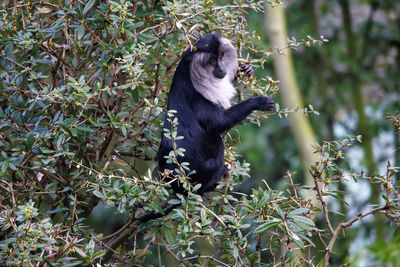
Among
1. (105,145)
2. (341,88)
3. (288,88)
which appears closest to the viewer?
(105,145)

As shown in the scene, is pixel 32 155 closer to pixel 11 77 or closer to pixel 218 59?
pixel 11 77

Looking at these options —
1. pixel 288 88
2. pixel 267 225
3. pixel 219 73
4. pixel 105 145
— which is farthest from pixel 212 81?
pixel 288 88

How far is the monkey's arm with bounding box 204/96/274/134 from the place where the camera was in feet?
11.1

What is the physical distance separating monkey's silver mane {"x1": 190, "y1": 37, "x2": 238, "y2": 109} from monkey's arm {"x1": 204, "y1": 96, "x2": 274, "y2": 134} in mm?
80

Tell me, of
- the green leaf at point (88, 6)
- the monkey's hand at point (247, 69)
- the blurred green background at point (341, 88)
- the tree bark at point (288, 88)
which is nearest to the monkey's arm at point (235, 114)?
the monkey's hand at point (247, 69)

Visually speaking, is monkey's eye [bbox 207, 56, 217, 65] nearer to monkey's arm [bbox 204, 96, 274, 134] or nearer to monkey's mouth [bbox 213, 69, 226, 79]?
monkey's mouth [bbox 213, 69, 226, 79]

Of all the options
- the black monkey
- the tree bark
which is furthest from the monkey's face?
the tree bark

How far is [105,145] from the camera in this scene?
3285mm

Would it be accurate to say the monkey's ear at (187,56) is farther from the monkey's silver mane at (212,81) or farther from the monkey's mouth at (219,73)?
the monkey's mouth at (219,73)

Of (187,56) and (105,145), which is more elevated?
(187,56)

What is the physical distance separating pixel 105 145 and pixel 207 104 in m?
0.56

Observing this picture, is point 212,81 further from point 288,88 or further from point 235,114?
point 288,88

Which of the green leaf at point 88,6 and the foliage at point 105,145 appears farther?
the green leaf at point 88,6

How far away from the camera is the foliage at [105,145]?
2834 mm
